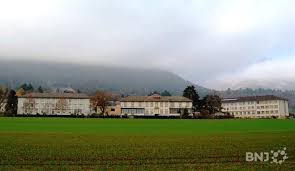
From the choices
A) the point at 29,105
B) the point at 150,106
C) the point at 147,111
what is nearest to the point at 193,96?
the point at 150,106

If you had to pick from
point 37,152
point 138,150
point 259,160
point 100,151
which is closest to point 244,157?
point 259,160

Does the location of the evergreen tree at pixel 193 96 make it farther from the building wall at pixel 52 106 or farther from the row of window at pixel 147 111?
the building wall at pixel 52 106

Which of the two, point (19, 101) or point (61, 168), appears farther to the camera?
point (19, 101)

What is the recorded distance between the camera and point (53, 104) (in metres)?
177

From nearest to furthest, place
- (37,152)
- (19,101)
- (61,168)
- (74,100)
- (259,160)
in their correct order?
(61,168)
(259,160)
(37,152)
(19,101)
(74,100)

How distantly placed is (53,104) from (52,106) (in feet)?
4.56

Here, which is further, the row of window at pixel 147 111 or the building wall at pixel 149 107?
the building wall at pixel 149 107

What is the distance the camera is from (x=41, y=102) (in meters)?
176

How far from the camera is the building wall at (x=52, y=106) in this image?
6516 inches

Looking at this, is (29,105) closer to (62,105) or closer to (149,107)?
(62,105)

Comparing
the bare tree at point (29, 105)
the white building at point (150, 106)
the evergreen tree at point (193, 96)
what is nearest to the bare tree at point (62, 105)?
the bare tree at point (29, 105)

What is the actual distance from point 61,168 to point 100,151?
21.5ft

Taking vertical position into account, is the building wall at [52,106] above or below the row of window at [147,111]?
above

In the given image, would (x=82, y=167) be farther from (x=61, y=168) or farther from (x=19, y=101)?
(x=19, y=101)
